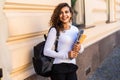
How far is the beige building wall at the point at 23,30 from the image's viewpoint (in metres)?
3.66

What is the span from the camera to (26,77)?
159 inches

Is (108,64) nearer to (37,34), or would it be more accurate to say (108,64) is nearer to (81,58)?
(81,58)

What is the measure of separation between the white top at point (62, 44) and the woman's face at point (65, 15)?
12cm

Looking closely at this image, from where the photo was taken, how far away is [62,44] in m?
3.76

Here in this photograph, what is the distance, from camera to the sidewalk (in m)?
7.54

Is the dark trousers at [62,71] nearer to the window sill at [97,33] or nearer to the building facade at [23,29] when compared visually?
the building facade at [23,29]

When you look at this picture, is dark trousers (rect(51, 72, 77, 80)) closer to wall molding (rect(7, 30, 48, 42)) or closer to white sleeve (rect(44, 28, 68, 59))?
white sleeve (rect(44, 28, 68, 59))

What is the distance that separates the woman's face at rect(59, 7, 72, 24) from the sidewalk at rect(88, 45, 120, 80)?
3702 millimetres

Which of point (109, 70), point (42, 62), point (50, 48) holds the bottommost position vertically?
point (109, 70)

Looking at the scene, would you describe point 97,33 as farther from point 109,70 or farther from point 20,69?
point 20,69

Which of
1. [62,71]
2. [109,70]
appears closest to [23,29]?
[62,71]

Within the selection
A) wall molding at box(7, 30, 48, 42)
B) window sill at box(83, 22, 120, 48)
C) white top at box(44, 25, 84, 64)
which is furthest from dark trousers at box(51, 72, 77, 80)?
window sill at box(83, 22, 120, 48)

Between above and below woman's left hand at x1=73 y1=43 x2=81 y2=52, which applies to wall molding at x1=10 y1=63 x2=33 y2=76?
below

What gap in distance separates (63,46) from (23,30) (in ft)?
1.74
